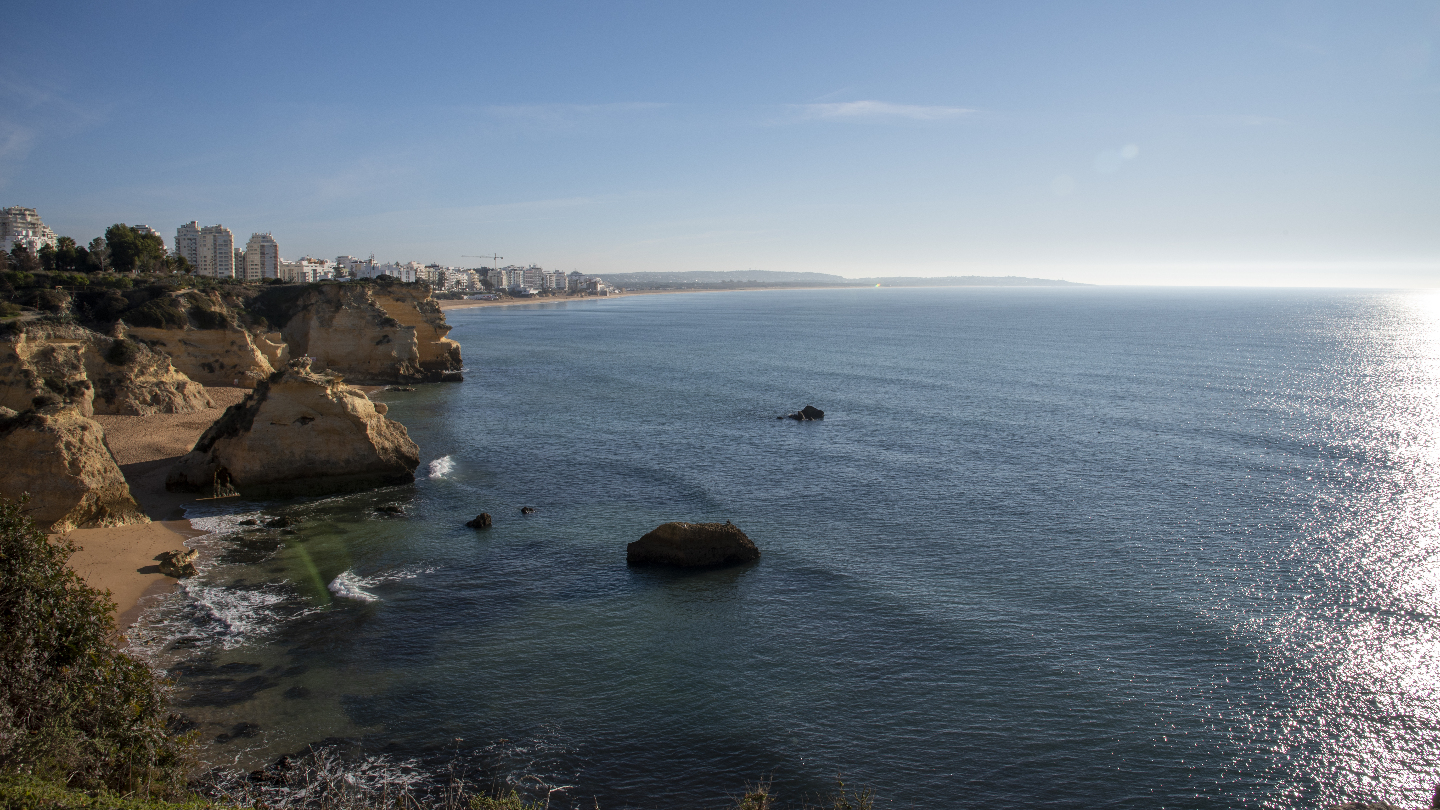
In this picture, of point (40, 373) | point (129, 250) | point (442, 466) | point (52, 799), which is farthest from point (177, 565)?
point (129, 250)

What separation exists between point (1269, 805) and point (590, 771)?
14.2 meters

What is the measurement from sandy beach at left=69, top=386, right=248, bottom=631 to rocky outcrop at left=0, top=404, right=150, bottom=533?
749mm

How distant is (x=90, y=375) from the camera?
49.9m

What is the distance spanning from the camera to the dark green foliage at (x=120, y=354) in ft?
167

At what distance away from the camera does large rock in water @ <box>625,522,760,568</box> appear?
29672 mm

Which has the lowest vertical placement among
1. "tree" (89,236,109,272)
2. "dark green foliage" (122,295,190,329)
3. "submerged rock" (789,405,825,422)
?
"submerged rock" (789,405,825,422)

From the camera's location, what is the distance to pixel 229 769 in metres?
17.0

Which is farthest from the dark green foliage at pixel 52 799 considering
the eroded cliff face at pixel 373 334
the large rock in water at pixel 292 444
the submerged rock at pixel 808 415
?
the eroded cliff face at pixel 373 334

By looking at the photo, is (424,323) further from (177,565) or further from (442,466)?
(177,565)

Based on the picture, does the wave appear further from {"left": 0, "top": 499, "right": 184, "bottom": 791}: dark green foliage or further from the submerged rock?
the submerged rock

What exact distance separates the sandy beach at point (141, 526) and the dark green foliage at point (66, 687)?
9.98m

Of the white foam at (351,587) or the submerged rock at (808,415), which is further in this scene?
the submerged rock at (808,415)

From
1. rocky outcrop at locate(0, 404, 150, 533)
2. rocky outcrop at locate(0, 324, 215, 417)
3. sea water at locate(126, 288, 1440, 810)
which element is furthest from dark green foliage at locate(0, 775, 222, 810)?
rocky outcrop at locate(0, 324, 215, 417)

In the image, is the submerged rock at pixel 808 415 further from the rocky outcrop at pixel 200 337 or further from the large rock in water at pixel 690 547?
the rocky outcrop at pixel 200 337
